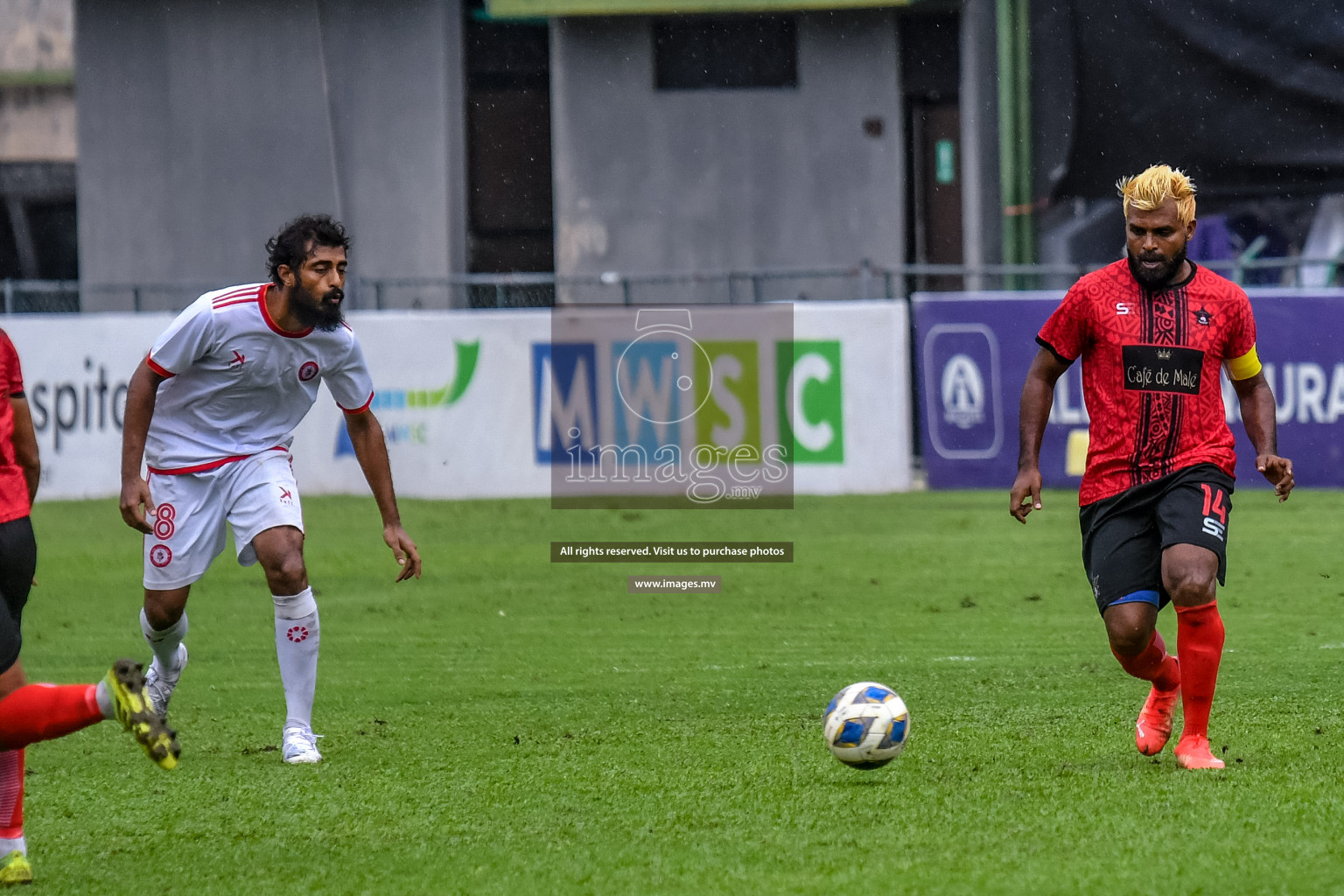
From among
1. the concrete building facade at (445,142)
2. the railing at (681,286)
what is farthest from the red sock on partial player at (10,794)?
the concrete building facade at (445,142)

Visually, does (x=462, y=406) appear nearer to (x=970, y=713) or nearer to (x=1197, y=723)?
(x=970, y=713)

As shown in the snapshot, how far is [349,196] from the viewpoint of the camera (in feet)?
80.8

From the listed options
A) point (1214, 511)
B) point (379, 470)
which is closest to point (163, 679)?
point (379, 470)

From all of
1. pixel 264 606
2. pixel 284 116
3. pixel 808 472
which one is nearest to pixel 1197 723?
pixel 264 606

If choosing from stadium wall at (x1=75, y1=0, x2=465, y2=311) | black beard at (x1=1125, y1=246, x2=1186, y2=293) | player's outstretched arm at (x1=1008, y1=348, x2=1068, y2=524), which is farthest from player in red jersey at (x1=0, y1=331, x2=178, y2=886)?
stadium wall at (x1=75, y1=0, x2=465, y2=311)

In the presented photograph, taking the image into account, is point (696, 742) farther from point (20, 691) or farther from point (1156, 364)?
point (20, 691)

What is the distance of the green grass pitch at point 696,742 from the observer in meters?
4.77

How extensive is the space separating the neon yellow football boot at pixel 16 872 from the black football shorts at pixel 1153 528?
11.0 ft

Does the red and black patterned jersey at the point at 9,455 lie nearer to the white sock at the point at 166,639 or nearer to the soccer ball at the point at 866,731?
the white sock at the point at 166,639

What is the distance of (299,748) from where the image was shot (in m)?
6.56

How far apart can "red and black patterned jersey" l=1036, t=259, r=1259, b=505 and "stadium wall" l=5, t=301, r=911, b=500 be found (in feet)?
34.4

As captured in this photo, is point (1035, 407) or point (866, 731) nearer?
point (866, 731)

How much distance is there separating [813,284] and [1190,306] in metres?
14.8

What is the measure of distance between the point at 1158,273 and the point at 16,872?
3.94 m
